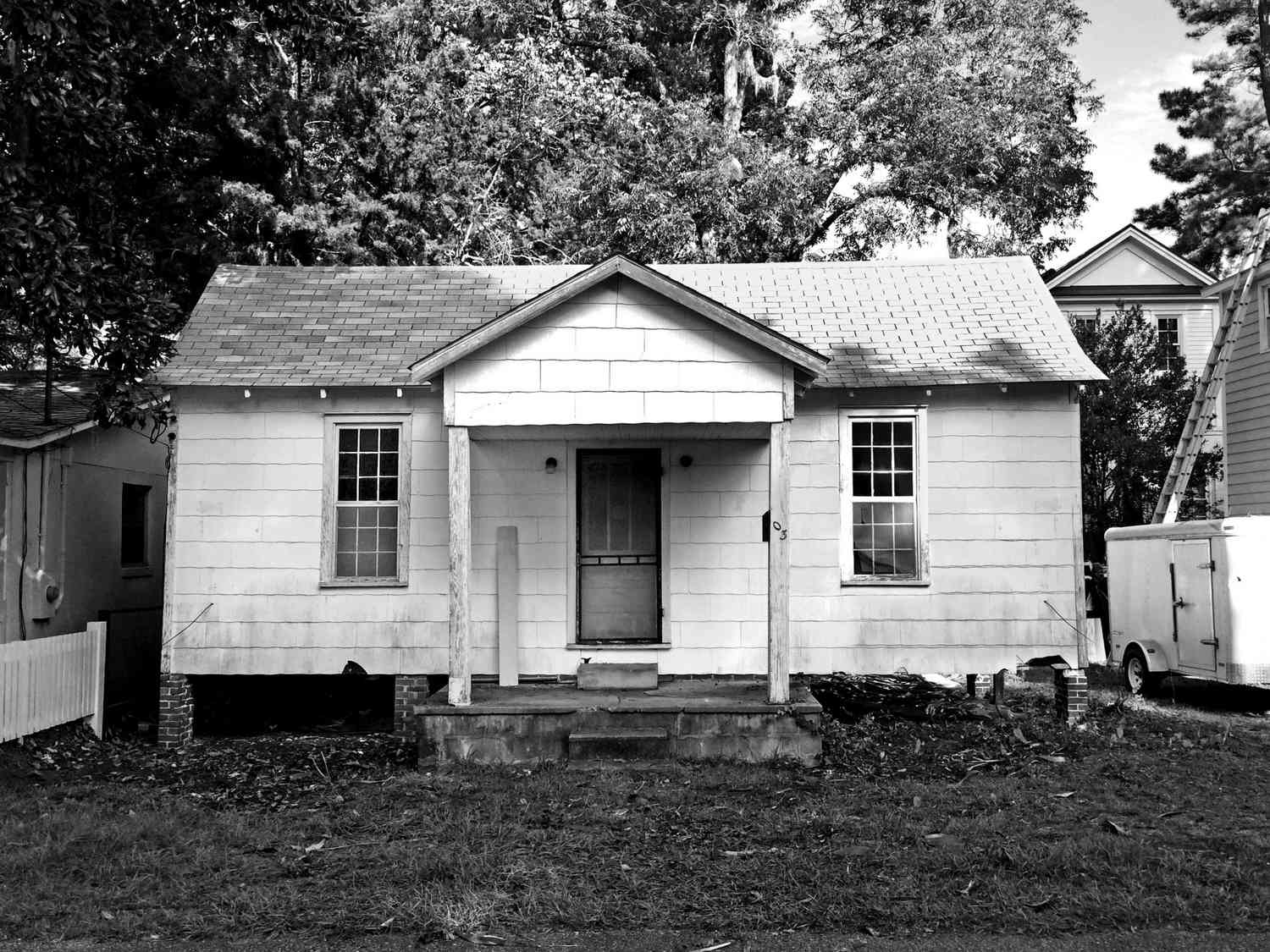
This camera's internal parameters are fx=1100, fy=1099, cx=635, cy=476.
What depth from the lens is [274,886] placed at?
647cm

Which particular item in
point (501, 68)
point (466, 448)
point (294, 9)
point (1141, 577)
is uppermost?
point (501, 68)

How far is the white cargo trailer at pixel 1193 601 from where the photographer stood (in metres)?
12.2

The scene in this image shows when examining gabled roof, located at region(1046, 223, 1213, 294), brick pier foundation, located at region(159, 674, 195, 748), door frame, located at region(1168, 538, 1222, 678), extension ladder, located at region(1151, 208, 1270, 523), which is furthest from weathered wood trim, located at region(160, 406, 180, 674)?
gabled roof, located at region(1046, 223, 1213, 294)

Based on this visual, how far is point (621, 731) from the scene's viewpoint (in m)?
9.74

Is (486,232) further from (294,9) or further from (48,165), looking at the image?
(48,165)

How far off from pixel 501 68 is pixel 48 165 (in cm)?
1230

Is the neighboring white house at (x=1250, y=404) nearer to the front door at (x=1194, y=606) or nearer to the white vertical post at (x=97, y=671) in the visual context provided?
the front door at (x=1194, y=606)

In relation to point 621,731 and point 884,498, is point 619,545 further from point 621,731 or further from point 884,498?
point 884,498

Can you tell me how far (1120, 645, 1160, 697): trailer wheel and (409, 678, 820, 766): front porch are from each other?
6.61 metres

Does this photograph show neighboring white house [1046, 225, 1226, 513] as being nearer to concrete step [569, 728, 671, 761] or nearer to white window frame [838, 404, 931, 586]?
white window frame [838, 404, 931, 586]

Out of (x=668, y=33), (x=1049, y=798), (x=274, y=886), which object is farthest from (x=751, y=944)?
(x=668, y=33)

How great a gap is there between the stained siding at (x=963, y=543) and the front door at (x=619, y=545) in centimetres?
151

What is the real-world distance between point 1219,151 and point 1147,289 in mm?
11718

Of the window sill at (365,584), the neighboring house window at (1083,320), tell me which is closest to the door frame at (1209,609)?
the window sill at (365,584)
